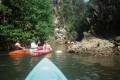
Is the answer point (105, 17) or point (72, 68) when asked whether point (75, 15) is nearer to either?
point (105, 17)

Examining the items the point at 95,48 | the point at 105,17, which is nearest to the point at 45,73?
the point at 95,48

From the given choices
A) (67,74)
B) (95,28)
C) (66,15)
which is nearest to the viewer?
(67,74)

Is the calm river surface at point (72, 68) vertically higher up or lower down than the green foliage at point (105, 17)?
lower down

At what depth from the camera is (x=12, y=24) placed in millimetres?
35531

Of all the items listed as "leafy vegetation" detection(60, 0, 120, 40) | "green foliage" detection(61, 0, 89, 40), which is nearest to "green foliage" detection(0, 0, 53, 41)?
"leafy vegetation" detection(60, 0, 120, 40)

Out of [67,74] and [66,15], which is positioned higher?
[66,15]

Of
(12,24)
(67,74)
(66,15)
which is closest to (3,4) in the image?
(12,24)

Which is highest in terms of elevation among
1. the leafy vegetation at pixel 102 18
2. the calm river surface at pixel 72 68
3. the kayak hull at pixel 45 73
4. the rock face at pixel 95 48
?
the leafy vegetation at pixel 102 18

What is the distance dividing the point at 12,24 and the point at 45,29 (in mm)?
3690

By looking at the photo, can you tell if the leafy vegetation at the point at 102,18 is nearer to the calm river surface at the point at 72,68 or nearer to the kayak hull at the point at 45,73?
the calm river surface at the point at 72,68

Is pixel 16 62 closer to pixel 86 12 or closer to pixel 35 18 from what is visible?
pixel 35 18

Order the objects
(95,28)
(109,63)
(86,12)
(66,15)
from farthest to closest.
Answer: (66,15) → (86,12) → (95,28) → (109,63)

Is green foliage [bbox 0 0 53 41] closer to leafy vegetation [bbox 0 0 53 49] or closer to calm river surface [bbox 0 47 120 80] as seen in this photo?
leafy vegetation [bbox 0 0 53 49]

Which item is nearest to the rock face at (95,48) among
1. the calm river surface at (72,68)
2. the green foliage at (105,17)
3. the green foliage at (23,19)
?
the green foliage at (23,19)
